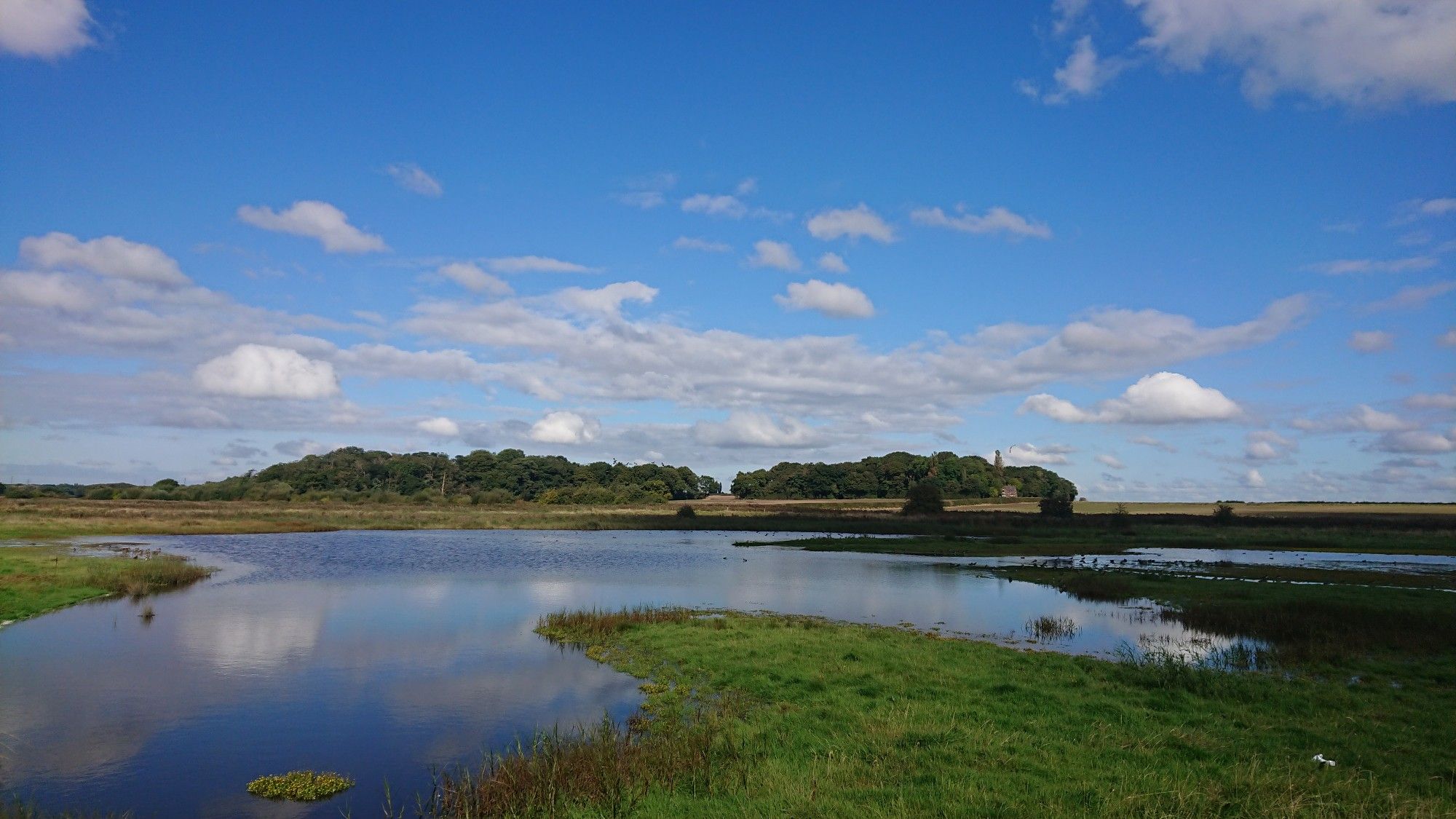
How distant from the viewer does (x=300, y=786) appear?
13.3 metres

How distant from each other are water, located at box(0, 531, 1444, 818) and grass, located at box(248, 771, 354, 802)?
251 millimetres

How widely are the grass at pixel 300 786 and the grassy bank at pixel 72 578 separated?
22.7m

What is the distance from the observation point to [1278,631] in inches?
1037

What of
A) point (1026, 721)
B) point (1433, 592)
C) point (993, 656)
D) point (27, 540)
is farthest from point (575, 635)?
point (27, 540)

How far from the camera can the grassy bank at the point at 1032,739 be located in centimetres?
1034

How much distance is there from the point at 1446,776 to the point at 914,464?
189756 millimetres

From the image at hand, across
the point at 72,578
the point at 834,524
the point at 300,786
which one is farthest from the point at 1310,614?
the point at 834,524

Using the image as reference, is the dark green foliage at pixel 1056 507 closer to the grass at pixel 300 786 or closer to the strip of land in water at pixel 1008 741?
the strip of land in water at pixel 1008 741

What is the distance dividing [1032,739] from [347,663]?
758 inches

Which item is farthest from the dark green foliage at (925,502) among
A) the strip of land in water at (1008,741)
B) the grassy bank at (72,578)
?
the strip of land in water at (1008,741)

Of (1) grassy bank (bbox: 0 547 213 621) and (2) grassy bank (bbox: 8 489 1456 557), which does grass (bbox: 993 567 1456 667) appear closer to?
(2) grassy bank (bbox: 8 489 1456 557)

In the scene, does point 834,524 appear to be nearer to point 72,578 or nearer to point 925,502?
point 925,502

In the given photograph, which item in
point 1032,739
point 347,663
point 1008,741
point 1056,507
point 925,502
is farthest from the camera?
point 925,502

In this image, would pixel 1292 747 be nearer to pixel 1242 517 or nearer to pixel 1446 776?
pixel 1446 776
